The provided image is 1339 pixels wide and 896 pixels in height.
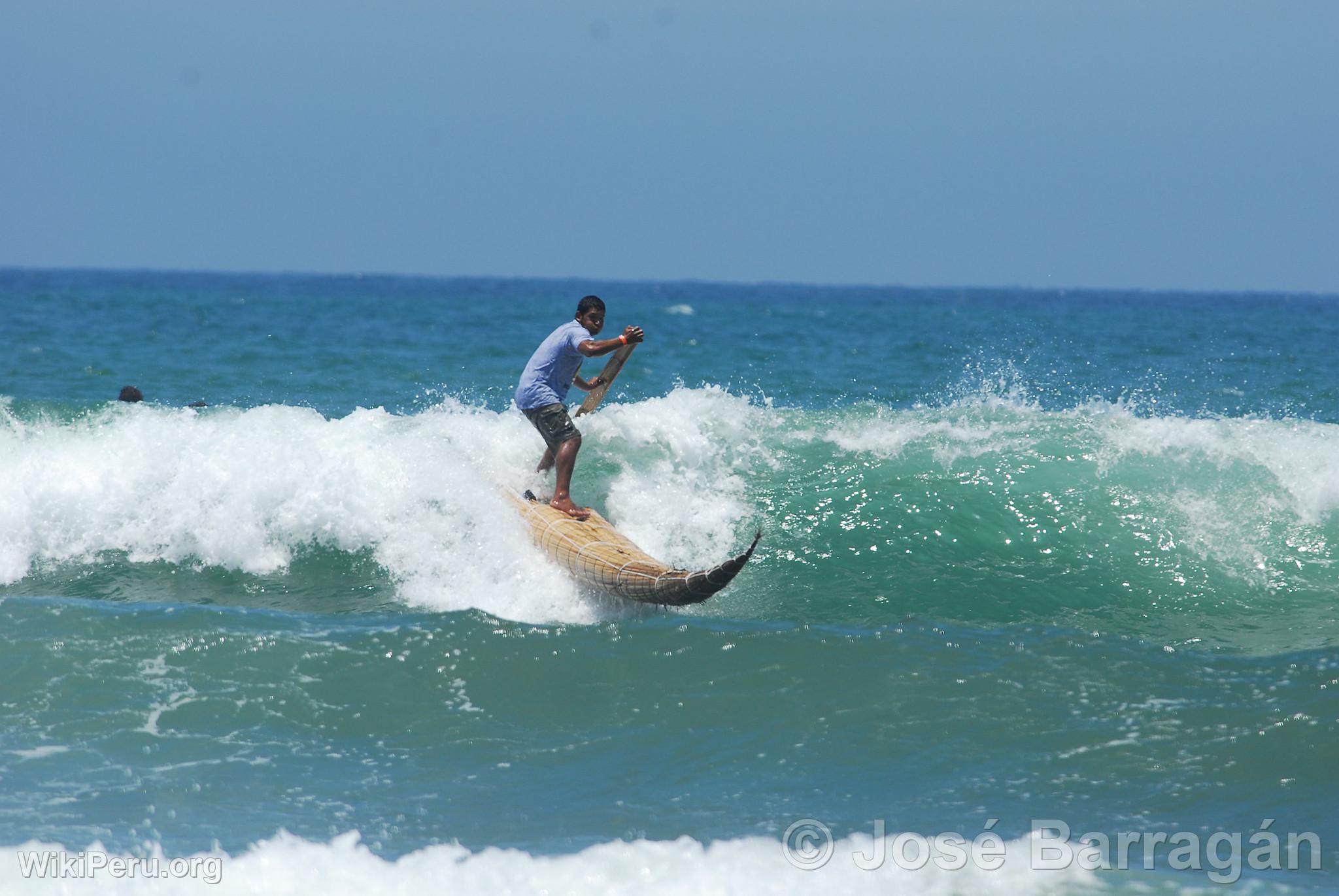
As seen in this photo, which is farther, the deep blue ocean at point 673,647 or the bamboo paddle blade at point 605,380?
Result: the bamboo paddle blade at point 605,380

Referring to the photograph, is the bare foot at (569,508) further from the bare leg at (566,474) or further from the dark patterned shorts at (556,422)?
the dark patterned shorts at (556,422)

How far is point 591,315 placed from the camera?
8.37 metres

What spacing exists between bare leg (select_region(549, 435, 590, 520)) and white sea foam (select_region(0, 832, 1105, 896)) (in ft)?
11.9

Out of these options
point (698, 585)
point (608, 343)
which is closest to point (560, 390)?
point (608, 343)

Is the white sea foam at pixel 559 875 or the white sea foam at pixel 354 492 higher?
the white sea foam at pixel 354 492

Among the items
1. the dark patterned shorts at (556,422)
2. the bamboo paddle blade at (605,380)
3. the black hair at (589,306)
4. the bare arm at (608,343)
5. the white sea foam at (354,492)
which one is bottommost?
the white sea foam at (354,492)

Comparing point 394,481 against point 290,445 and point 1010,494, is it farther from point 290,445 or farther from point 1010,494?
point 1010,494

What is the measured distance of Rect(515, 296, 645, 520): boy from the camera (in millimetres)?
8352

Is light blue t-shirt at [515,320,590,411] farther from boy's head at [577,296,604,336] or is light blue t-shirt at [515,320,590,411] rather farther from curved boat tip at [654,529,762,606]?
curved boat tip at [654,529,762,606]

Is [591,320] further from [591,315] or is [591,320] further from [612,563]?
[612,563]

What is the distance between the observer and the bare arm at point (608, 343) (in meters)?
7.79

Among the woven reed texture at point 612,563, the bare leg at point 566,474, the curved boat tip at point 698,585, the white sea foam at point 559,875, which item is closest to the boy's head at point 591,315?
the bare leg at point 566,474

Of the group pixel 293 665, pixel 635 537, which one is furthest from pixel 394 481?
pixel 293 665

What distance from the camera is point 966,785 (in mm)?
5602
